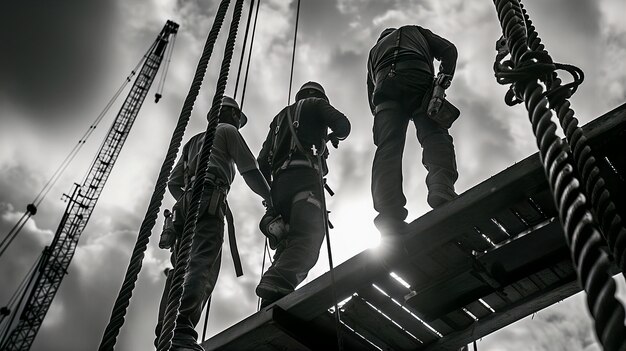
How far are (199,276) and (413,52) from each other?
2.45 meters

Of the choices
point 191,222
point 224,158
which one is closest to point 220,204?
point 224,158

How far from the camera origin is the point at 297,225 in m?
4.98

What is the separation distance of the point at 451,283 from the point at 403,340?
2.31 feet

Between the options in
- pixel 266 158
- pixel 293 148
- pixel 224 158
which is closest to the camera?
pixel 293 148

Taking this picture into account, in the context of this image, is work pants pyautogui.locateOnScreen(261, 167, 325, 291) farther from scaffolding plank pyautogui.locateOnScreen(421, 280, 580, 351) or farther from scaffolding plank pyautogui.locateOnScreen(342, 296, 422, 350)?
scaffolding plank pyautogui.locateOnScreen(421, 280, 580, 351)

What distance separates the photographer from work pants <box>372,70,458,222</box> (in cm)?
410

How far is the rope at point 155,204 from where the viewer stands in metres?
2.58

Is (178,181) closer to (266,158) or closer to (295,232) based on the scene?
(266,158)

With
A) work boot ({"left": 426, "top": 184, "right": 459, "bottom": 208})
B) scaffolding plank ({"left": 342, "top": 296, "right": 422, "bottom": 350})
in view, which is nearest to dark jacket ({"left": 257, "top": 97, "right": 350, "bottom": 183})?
work boot ({"left": 426, "top": 184, "right": 459, "bottom": 208})

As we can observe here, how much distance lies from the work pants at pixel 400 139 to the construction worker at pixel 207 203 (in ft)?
4.25

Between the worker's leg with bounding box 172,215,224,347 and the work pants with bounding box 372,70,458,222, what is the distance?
1.55 m

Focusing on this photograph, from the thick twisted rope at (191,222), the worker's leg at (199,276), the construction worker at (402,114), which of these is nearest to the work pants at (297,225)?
the worker's leg at (199,276)

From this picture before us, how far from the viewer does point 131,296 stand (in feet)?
8.85

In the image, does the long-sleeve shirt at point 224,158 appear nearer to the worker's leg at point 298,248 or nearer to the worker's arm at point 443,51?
the worker's leg at point 298,248
